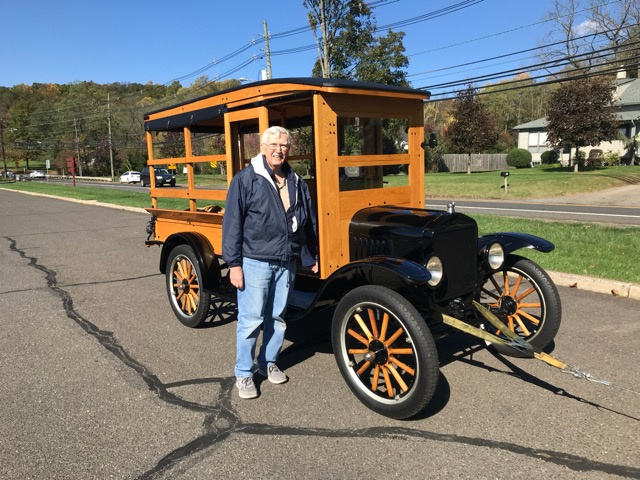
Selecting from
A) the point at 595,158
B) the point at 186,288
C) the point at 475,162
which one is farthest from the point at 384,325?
the point at 475,162

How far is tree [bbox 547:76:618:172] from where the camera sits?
86.0ft

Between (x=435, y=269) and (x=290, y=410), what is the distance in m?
1.38

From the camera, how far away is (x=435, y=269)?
3.37 m

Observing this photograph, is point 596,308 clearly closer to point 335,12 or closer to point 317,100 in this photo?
point 317,100

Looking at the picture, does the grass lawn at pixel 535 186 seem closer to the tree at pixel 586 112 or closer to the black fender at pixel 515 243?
the tree at pixel 586 112

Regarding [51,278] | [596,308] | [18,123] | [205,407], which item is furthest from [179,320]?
[18,123]

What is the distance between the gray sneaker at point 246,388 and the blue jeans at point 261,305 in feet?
0.12

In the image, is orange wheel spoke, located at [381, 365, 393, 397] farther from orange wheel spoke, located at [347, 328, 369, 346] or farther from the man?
the man

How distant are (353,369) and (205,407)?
105 cm

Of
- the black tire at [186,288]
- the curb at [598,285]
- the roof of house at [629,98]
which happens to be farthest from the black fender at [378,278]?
the roof of house at [629,98]

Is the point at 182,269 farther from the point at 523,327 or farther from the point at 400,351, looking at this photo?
the point at 523,327

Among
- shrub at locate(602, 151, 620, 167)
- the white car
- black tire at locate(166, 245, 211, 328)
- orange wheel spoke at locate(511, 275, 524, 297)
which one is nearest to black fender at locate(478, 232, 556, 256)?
orange wheel spoke at locate(511, 275, 524, 297)

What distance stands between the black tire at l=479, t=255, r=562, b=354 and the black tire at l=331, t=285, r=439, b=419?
1.13 metres

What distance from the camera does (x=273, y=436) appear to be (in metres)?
2.94
